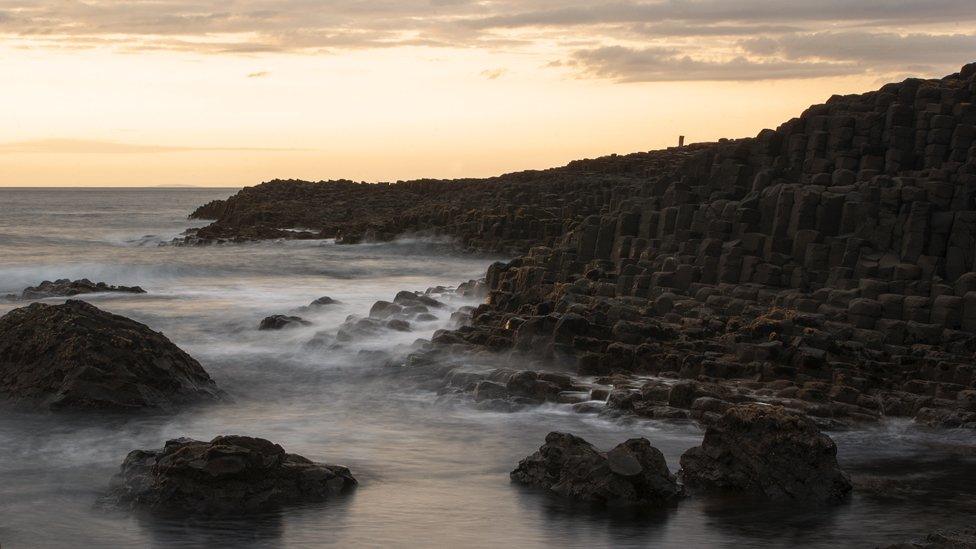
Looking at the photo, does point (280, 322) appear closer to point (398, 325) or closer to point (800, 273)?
point (398, 325)

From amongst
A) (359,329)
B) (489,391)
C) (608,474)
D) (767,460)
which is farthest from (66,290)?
(767,460)

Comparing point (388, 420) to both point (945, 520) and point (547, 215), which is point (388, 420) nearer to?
point (945, 520)

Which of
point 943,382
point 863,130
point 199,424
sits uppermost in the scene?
point 863,130

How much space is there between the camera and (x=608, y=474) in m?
12.3

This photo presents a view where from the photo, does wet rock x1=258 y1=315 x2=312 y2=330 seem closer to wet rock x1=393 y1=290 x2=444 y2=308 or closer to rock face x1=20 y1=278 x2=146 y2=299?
wet rock x1=393 y1=290 x2=444 y2=308

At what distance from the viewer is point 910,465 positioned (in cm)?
A: 1404

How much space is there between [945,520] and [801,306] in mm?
8516

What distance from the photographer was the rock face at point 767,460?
12.6 meters

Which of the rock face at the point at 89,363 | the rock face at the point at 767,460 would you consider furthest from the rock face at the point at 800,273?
the rock face at the point at 89,363

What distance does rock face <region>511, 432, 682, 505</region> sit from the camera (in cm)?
1223

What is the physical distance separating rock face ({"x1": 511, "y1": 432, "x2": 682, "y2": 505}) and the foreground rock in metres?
3.00

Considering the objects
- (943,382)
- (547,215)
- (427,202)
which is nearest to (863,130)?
(943,382)

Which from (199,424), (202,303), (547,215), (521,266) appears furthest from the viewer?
(547,215)

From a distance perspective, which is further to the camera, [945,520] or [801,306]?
[801,306]
